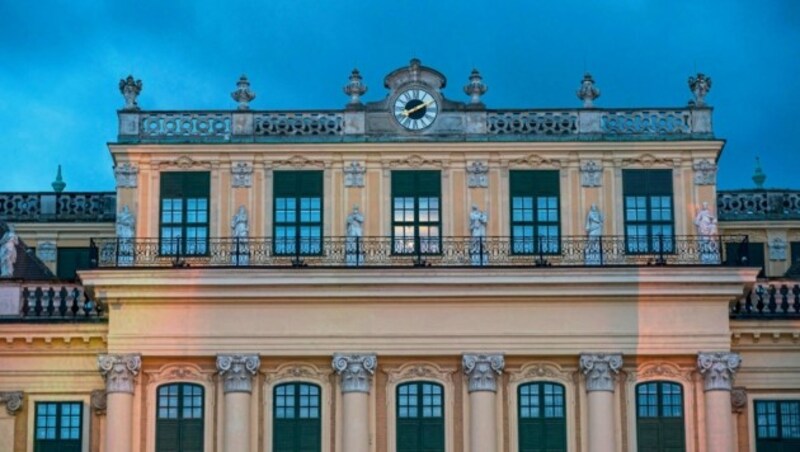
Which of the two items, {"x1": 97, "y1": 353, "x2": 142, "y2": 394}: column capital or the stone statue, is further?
the stone statue

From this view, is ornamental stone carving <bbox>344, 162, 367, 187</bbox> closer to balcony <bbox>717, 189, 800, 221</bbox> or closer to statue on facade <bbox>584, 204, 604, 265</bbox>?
statue on facade <bbox>584, 204, 604, 265</bbox>

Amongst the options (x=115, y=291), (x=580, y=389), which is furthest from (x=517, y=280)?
(x=115, y=291)

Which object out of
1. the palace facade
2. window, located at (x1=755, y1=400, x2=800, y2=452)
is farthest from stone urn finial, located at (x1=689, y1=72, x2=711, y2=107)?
window, located at (x1=755, y1=400, x2=800, y2=452)

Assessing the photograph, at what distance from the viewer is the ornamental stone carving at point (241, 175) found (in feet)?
156

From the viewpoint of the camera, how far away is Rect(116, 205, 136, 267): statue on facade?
153 ft

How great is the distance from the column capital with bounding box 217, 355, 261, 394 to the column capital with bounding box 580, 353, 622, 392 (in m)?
8.27

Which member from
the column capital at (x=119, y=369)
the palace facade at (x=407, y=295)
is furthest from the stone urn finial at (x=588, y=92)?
the column capital at (x=119, y=369)

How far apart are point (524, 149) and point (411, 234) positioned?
12.3 ft

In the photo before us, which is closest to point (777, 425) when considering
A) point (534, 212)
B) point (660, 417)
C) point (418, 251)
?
point (660, 417)

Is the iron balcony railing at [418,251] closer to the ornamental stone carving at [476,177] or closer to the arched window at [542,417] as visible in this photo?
the ornamental stone carving at [476,177]

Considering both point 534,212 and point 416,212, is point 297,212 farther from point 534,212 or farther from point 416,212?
point 534,212

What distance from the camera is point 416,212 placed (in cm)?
4731

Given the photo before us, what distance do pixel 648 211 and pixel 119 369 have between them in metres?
14.3

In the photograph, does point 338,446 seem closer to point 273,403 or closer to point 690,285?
point 273,403
